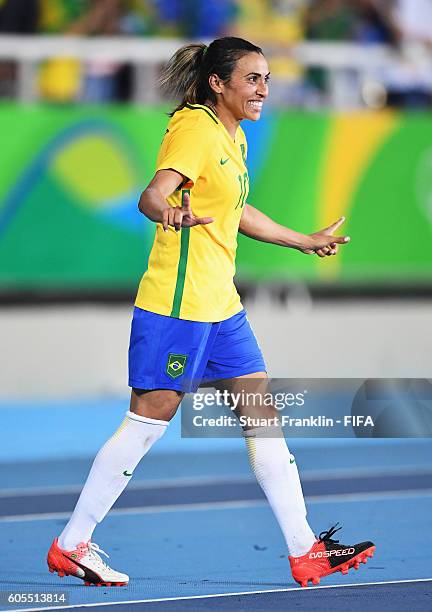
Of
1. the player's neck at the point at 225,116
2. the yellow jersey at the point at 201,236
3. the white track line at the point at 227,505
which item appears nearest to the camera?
the yellow jersey at the point at 201,236

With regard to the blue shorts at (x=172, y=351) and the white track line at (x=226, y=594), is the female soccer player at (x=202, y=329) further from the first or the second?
the white track line at (x=226, y=594)

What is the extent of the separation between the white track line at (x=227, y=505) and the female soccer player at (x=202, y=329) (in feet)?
6.15

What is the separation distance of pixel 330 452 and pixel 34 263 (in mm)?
3296

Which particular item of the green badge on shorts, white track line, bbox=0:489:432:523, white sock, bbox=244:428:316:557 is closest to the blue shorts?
the green badge on shorts

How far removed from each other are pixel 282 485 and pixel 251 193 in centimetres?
701

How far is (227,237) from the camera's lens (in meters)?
6.37

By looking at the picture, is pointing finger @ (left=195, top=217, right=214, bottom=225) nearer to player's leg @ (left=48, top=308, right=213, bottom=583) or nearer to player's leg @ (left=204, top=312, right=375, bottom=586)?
player's leg @ (left=48, top=308, right=213, bottom=583)

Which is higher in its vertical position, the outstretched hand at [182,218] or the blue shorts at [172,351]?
the outstretched hand at [182,218]

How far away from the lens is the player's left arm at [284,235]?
6.79 m

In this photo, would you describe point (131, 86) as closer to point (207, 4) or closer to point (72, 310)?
point (207, 4)

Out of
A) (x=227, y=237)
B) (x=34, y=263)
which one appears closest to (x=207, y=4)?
(x=34, y=263)

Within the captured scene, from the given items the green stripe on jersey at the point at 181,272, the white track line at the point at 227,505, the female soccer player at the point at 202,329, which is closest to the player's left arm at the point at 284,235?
the female soccer player at the point at 202,329

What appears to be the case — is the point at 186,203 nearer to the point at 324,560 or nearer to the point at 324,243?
the point at 324,243

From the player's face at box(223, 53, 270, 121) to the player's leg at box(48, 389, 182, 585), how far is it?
1.25m
